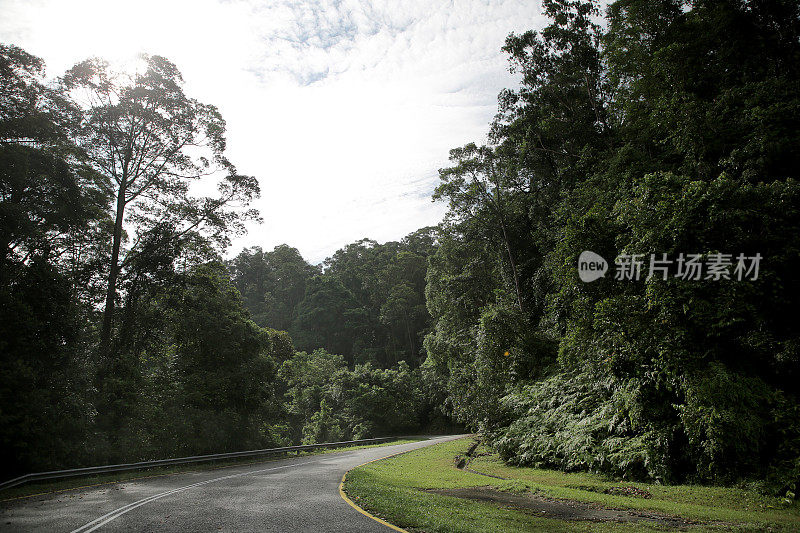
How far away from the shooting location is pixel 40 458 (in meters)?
12.4

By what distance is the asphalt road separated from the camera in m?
6.26

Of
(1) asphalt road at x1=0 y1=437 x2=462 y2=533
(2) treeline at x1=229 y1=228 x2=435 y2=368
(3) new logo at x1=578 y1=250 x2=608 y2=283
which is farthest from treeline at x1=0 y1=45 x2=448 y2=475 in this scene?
(2) treeline at x1=229 y1=228 x2=435 y2=368

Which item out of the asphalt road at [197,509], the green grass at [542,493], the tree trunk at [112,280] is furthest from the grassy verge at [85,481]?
the green grass at [542,493]

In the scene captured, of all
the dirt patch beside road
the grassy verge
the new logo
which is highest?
the new logo

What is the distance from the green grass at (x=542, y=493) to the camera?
20.4 ft

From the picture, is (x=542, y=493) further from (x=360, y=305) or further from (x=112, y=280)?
(x=360, y=305)

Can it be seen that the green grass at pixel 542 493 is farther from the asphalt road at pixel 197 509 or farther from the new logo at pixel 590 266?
the new logo at pixel 590 266

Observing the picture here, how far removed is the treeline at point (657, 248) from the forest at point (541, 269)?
7 cm

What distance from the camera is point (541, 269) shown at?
69.6ft

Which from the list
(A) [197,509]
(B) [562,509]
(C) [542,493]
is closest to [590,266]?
(C) [542,493]

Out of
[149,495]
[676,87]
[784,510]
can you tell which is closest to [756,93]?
[676,87]

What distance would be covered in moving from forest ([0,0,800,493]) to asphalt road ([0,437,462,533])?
528cm

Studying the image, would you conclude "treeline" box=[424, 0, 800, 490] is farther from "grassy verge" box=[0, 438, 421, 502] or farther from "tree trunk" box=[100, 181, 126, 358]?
"tree trunk" box=[100, 181, 126, 358]

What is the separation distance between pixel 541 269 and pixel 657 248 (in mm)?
10383
